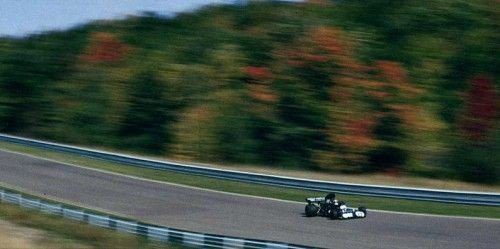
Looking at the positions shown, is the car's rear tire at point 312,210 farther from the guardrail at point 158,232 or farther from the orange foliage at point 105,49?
the orange foliage at point 105,49

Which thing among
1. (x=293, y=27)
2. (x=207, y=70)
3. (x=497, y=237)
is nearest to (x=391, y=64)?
(x=293, y=27)

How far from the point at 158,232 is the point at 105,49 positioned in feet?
148

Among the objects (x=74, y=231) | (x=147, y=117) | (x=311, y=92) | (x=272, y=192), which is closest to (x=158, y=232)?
(x=74, y=231)

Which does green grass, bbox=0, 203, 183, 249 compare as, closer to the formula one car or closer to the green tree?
the formula one car

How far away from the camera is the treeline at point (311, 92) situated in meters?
41.8

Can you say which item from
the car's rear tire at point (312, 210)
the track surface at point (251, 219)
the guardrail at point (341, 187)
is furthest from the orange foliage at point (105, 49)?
the car's rear tire at point (312, 210)

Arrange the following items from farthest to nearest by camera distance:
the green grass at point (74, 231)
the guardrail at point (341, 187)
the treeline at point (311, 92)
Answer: the treeline at point (311, 92)
the guardrail at point (341, 187)
the green grass at point (74, 231)

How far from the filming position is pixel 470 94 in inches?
1725

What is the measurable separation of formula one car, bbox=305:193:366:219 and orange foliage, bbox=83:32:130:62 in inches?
1542

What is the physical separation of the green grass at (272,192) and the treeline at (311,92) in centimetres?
868

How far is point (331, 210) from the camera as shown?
2198cm

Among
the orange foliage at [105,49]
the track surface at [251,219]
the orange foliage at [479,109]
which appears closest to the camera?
the track surface at [251,219]

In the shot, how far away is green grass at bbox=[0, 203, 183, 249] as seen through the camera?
18531 millimetres

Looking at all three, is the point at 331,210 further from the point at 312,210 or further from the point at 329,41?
the point at 329,41
